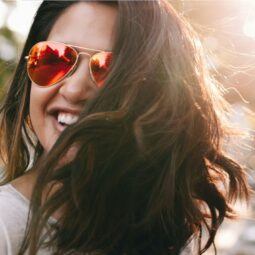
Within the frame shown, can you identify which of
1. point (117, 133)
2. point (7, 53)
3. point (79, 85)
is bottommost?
point (7, 53)

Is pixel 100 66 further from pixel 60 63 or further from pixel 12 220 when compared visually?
pixel 12 220

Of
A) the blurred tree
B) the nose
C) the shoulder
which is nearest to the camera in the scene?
the shoulder

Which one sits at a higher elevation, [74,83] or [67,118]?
[74,83]

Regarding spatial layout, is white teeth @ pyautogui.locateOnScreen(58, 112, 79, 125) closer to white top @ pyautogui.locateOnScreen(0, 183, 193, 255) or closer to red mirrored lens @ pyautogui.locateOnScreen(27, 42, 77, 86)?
red mirrored lens @ pyautogui.locateOnScreen(27, 42, 77, 86)

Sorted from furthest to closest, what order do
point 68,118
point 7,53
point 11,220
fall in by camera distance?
point 7,53 < point 68,118 < point 11,220

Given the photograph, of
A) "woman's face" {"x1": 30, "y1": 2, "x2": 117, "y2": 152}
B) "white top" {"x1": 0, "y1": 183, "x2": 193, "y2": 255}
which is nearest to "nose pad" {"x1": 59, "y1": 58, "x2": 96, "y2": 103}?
"woman's face" {"x1": 30, "y1": 2, "x2": 117, "y2": 152}

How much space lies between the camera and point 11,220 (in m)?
1.63

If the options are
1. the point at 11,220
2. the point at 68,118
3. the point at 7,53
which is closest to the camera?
the point at 11,220

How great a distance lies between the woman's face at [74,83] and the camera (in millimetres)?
1715

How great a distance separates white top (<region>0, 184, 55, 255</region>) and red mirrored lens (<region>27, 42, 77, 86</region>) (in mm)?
380

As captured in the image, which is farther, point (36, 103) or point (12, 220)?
point (36, 103)

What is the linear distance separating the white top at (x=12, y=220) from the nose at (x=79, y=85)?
1.16 feet

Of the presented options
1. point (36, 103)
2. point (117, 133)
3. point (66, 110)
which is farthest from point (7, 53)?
point (117, 133)

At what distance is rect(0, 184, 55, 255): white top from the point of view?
1.59 m
